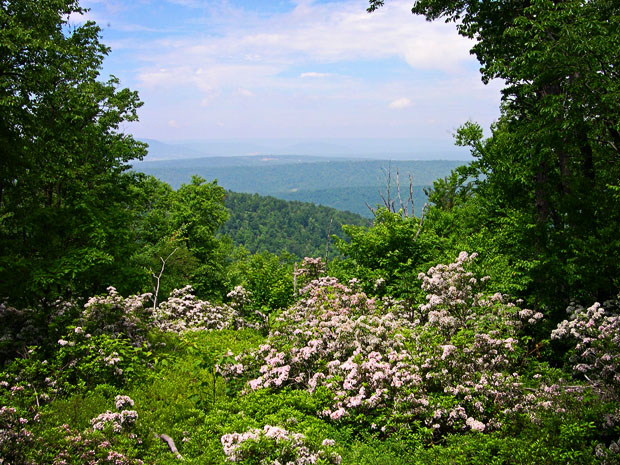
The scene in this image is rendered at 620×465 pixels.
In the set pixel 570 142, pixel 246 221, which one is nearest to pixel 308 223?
pixel 246 221

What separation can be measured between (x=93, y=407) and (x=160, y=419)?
1017mm

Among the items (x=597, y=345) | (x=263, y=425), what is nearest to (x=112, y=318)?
(x=263, y=425)

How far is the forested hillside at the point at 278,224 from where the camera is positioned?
11906 cm

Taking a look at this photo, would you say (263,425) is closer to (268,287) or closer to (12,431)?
(12,431)

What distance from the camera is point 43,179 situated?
40.8 ft

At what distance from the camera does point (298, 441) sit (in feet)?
14.8

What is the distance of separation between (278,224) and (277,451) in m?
134

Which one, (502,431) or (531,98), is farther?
(531,98)

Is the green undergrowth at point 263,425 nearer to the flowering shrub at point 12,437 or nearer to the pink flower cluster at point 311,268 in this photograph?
the flowering shrub at point 12,437

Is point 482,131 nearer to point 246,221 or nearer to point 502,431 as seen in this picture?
point 502,431

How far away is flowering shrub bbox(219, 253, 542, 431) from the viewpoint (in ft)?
20.1

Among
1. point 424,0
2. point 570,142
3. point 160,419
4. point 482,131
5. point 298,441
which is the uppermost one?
point 424,0

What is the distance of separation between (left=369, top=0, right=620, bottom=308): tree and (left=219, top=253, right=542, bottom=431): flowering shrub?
159cm

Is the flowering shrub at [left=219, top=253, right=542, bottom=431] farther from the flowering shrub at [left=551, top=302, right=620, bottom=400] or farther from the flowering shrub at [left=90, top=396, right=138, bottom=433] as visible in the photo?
the flowering shrub at [left=90, top=396, right=138, bottom=433]
